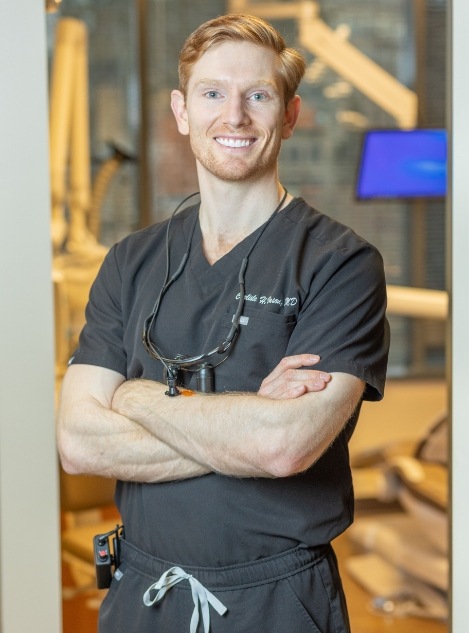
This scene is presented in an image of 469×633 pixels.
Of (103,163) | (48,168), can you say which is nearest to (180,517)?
(48,168)

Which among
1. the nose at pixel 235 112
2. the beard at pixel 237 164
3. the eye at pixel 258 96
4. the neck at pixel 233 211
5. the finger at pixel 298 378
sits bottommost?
the finger at pixel 298 378

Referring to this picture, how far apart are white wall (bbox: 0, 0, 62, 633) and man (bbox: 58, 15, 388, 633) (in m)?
0.06

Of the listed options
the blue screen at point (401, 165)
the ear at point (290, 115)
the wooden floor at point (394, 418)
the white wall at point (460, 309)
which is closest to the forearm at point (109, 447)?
the white wall at point (460, 309)

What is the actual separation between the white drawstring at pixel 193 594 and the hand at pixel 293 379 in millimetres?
293

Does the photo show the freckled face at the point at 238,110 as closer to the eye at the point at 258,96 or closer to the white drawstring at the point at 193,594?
the eye at the point at 258,96

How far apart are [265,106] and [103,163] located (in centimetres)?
351

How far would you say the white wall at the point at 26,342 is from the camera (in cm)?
139

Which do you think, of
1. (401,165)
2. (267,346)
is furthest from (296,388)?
(401,165)

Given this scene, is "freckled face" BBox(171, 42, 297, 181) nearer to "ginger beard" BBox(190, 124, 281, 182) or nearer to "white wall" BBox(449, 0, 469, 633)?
"ginger beard" BBox(190, 124, 281, 182)

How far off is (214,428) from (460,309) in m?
0.39

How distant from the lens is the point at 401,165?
13.4 ft

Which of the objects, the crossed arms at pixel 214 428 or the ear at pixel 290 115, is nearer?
the crossed arms at pixel 214 428

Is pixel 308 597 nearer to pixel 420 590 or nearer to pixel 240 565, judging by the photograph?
pixel 240 565

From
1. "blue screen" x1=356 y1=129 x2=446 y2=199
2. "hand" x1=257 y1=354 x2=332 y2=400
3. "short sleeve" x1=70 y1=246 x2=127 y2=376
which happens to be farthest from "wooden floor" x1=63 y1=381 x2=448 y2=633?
"hand" x1=257 y1=354 x2=332 y2=400
